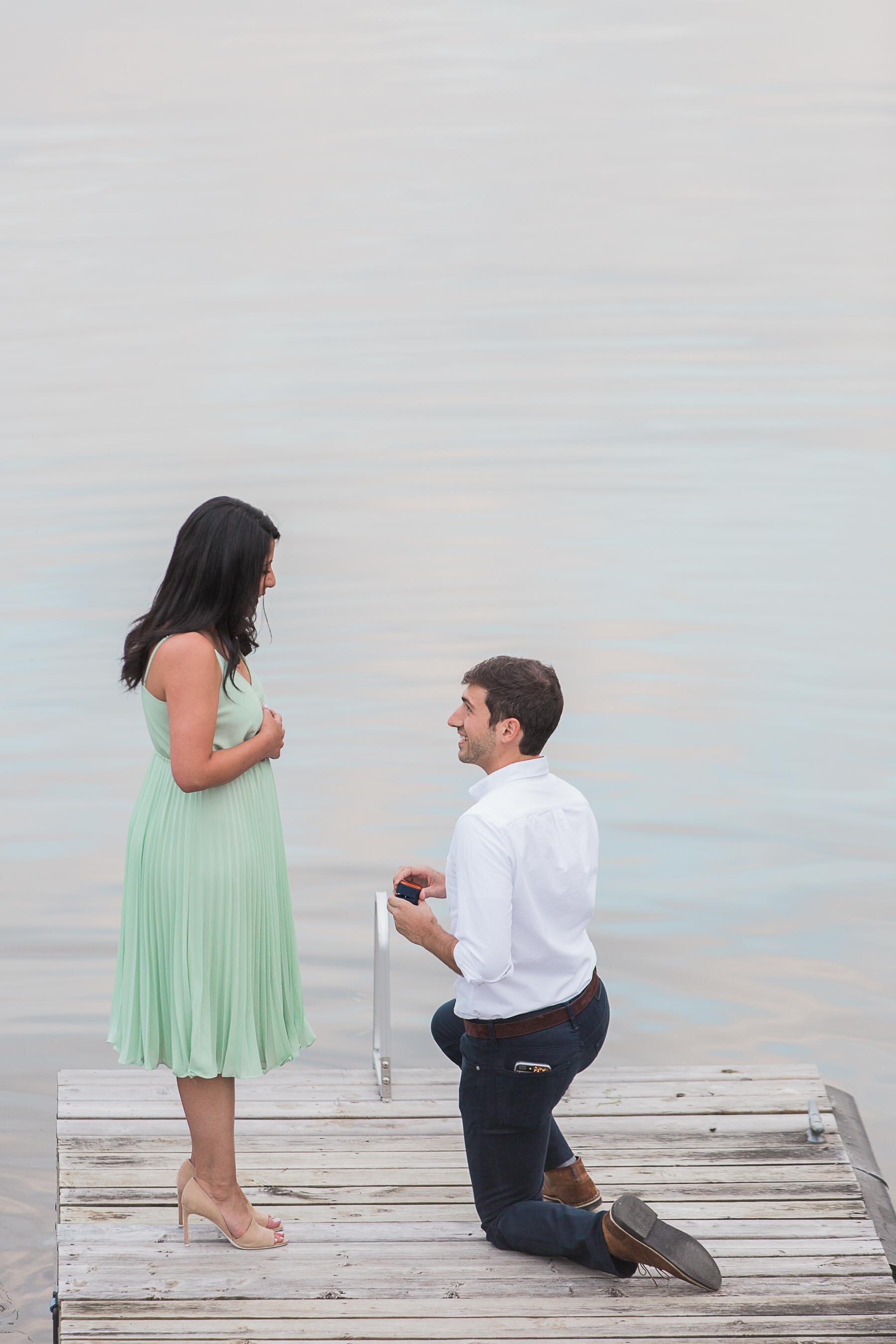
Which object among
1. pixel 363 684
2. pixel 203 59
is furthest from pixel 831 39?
pixel 363 684

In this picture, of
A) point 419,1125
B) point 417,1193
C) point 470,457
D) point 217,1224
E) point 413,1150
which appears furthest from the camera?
point 470,457

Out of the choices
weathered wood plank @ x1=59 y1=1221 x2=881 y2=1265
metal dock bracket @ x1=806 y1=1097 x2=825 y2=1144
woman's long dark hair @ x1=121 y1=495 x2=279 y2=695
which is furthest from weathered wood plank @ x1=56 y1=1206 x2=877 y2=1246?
woman's long dark hair @ x1=121 y1=495 x2=279 y2=695

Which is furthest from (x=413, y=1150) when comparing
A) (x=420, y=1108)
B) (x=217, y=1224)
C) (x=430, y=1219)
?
(x=217, y=1224)

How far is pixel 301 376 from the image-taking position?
69.5 ft

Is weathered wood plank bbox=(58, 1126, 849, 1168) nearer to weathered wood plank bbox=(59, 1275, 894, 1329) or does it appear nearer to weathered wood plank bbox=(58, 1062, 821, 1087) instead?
weathered wood plank bbox=(58, 1062, 821, 1087)

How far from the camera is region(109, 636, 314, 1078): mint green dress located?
133 inches

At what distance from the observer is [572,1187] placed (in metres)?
3.80

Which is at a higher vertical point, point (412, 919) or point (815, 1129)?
point (412, 919)

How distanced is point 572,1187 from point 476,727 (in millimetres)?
1172

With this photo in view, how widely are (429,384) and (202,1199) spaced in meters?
18.3

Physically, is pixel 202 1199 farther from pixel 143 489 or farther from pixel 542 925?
pixel 143 489

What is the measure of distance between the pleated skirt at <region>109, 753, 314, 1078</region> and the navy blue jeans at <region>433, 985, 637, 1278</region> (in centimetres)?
46

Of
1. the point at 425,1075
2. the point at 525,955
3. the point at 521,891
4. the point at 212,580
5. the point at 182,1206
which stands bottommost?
the point at 425,1075

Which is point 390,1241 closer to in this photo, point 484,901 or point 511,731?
point 484,901
